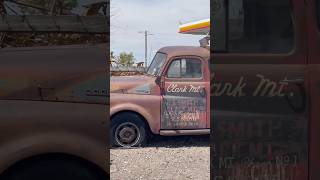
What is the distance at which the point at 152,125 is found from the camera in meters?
8.71

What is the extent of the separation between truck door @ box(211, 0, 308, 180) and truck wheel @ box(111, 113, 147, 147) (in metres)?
5.54

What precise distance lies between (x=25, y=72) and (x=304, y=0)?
1.71m

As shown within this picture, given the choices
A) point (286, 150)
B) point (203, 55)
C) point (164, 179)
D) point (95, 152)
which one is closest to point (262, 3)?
point (286, 150)

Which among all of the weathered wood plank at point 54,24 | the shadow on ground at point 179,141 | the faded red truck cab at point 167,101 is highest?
the weathered wood plank at point 54,24

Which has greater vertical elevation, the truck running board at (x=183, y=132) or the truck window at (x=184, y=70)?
the truck window at (x=184, y=70)

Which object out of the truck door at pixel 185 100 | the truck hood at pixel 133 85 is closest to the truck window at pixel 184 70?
the truck door at pixel 185 100

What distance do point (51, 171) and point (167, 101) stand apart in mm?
5882

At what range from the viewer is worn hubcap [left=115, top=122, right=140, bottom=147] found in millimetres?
8636

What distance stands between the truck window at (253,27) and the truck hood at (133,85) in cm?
564

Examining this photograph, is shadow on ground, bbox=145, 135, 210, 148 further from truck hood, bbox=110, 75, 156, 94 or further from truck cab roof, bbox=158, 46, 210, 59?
truck cab roof, bbox=158, 46, 210, 59

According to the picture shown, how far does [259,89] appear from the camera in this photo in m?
3.16

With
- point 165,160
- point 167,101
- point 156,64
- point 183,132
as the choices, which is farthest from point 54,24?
point 156,64

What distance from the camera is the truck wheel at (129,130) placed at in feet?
28.3

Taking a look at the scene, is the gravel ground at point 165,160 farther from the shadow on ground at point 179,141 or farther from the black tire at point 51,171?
the black tire at point 51,171
